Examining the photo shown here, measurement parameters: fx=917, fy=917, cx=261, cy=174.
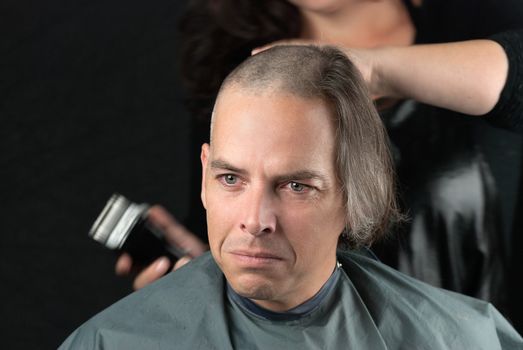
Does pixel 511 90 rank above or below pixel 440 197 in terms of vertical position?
above

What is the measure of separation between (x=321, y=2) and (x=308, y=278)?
2.49ft

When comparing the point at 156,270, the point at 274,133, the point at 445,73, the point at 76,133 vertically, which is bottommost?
the point at 156,270

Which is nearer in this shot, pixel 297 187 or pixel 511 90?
pixel 297 187

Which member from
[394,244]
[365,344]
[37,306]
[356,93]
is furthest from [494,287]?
[37,306]

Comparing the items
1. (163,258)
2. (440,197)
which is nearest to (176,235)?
(163,258)

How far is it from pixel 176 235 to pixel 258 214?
55 cm

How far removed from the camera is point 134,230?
1.86 meters

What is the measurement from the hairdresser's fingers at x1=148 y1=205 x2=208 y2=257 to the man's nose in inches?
19.8

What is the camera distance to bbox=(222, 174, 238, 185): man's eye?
1.50 m

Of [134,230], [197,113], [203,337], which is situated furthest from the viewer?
[197,113]

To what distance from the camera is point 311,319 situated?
164 cm

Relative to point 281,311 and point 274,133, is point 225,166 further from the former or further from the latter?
point 281,311

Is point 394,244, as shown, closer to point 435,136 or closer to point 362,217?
point 435,136

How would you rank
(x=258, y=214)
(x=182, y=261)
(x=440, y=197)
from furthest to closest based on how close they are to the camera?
(x=440, y=197) < (x=182, y=261) < (x=258, y=214)
